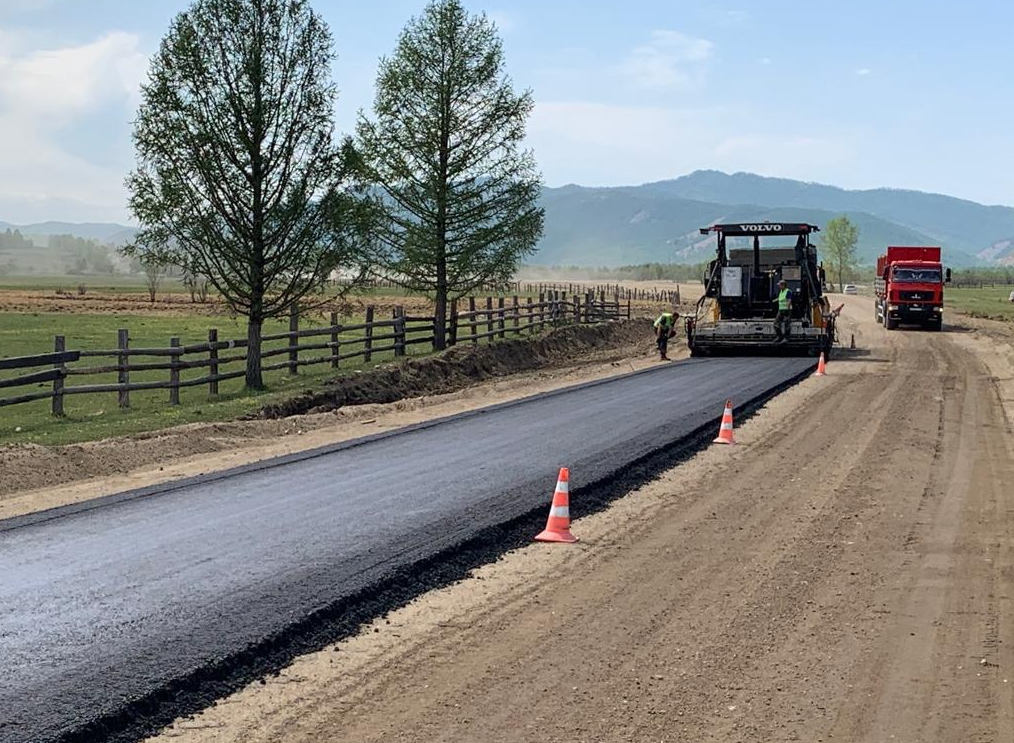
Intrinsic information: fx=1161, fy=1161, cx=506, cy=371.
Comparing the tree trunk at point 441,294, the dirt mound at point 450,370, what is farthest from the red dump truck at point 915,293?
the tree trunk at point 441,294

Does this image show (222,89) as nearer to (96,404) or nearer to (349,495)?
(96,404)

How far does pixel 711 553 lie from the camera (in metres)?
10.1

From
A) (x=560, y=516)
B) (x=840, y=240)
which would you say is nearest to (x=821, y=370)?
(x=560, y=516)

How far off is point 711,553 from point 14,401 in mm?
12182

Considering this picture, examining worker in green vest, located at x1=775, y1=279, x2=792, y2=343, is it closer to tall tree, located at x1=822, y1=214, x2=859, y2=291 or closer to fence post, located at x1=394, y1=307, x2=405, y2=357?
fence post, located at x1=394, y1=307, x2=405, y2=357

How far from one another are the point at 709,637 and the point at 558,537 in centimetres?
296

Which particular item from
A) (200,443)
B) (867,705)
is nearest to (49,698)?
(867,705)

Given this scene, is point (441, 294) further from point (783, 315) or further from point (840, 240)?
point (840, 240)

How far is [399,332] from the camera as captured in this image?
104 feet

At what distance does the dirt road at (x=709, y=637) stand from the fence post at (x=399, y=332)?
60.8 ft

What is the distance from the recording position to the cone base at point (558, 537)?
10.5 meters

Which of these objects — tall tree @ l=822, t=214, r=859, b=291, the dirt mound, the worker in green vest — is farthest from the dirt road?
tall tree @ l=822, t=214, r=859, b=291

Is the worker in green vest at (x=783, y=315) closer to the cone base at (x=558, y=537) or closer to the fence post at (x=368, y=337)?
the fence post at (x=368, y=337)

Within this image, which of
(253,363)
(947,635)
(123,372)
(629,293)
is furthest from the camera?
(629,293)
